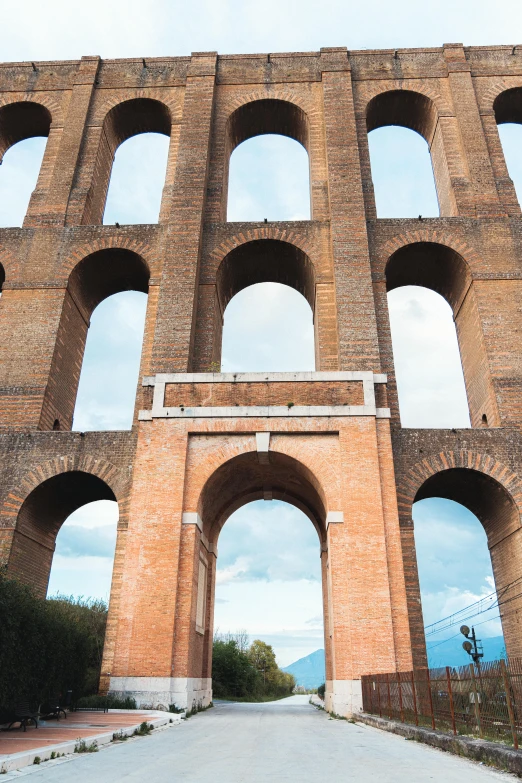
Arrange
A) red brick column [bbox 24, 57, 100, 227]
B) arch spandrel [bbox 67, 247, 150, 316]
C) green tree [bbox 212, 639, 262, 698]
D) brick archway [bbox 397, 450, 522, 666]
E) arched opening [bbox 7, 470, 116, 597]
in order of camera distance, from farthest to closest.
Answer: green tree [bbox 212, 639, 262, 698] → red brick column [bbox 24, 57, 100, 227] → arch spandrel [bbox 67, 247, 150, 316] → arched opening [bbox 7, 470, 116, 597] → brick archway [bbox 397, 450, 522, 666]

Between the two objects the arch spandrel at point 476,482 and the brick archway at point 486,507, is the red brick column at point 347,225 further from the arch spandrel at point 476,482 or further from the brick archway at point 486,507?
the brick archway at point 486,507

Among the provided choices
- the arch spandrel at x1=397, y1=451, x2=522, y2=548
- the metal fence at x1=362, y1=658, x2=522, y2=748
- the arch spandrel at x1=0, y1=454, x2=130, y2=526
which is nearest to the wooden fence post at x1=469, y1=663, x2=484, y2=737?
Answer: the metal fence at x1=362, y1=658, x2=522, y2=748

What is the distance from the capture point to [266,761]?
6.46m

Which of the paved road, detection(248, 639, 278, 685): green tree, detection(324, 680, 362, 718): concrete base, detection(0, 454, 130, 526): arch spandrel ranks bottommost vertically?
the paved road

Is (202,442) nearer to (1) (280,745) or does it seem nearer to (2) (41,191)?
(1) (280,745)

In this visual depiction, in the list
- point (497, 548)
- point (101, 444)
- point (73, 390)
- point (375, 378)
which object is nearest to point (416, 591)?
point (497, 548)

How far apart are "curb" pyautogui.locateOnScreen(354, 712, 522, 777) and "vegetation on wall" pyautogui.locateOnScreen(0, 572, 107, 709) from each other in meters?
5.88

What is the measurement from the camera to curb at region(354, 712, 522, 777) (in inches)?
220

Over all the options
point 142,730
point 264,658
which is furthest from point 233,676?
point 142,730

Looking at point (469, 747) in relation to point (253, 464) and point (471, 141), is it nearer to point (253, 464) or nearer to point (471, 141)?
point (253, 464)

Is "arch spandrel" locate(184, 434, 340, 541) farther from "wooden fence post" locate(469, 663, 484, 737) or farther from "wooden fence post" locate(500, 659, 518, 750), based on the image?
"wooden fence post" locate(500, 659, 518, 750)

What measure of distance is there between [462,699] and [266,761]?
2.82m

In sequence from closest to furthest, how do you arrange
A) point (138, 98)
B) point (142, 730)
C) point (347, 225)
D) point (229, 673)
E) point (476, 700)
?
point (476, 700) → point (142, 730) → point (347, 225) → point (138, 98) → point (229, 673)

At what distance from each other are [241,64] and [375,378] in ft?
47.8
